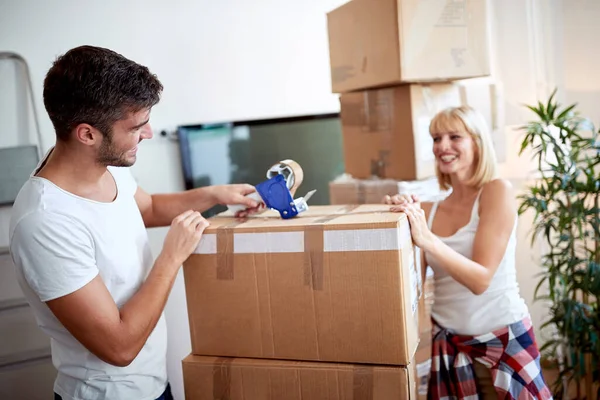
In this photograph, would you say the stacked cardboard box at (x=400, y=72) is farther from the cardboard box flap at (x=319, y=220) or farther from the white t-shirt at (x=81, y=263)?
the white t-shirt at (x=81, y=263)

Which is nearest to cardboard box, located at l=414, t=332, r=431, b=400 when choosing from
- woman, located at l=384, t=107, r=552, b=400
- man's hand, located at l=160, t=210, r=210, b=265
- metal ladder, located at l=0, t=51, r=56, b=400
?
woman, located at l=384, t=107, r=552, b=400

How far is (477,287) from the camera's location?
1.47m

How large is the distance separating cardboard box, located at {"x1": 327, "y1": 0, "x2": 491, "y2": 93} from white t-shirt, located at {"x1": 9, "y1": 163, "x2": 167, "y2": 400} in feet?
3.07

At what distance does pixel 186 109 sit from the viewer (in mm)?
2746

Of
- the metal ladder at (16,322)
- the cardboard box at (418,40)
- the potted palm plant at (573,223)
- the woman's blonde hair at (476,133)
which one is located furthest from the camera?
the metal ladder at (16,322)

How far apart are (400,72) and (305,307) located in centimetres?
95

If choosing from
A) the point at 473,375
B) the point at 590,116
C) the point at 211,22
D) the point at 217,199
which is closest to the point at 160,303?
the point at 217,199

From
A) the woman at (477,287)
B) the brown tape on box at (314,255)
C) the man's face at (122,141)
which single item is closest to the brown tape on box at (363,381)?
the brown tape on box at (314,255)

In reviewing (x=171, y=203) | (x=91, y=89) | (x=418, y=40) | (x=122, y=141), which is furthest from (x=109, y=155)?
(x=418, y=40)

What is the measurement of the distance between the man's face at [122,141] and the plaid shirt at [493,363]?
3.18 ft

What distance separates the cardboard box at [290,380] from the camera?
1.09m

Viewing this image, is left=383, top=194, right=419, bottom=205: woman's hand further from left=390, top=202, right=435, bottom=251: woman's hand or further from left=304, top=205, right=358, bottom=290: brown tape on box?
left=304, top=205, right=358, bottom=290: brown tape on box

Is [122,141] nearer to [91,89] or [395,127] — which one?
[91,89]

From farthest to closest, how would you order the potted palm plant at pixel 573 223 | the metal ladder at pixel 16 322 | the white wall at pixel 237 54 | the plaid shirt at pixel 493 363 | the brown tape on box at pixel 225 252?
the white wall at pixel 237 54 < the metal ladder at pixel 16 322 < the potted palm plant at pixel 573 223 < the plaid shirt at pixel 493 363 < the brown tape on box at pixel 225 252
